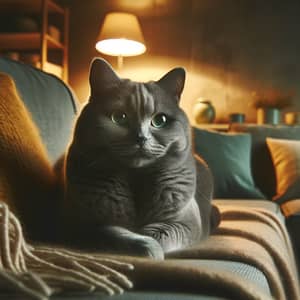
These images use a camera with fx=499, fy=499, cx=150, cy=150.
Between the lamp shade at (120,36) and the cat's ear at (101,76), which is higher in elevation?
the cat's ear at (101,76)

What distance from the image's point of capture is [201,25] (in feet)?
11.0

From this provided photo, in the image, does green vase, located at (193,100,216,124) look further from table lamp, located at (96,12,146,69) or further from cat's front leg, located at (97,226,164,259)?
cat's front leg, located at (97,226,164,259)

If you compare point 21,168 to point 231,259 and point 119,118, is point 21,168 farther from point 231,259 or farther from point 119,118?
point 231,259

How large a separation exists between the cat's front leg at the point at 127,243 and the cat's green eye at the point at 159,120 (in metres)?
0.20

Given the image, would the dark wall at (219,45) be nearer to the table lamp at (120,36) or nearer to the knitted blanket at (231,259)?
the table lamp at (120,36)

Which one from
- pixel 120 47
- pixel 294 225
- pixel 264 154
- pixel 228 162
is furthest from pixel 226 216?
pixel 120 47

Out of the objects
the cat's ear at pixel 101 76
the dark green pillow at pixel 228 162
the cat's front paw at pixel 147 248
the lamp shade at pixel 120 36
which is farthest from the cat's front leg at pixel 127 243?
the lamp shade at pixel 120 36

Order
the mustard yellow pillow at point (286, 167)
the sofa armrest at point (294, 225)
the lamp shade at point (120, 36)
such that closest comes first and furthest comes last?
the sofa armrest at point (294, 225), the mustard yellow pillow at point (286, 167), the lamp shade at point (120, 36)

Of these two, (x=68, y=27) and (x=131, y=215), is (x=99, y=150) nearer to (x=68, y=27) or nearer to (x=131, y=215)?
(x=131, y=215)

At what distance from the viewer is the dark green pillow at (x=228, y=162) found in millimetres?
2252

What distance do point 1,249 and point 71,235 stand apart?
23 centimetres

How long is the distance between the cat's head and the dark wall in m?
2.43

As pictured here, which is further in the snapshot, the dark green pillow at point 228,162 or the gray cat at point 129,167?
the dark green pillow at point 228,162

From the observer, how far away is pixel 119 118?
875 mm
